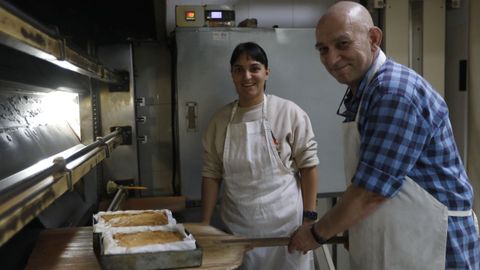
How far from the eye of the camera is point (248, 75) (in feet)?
6.06

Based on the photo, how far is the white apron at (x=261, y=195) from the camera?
72.4 inches

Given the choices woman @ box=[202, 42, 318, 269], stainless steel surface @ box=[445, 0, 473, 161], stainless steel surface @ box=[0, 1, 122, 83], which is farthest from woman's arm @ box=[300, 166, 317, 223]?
stainless steel surface @ box=[445, 0, 473, 161]

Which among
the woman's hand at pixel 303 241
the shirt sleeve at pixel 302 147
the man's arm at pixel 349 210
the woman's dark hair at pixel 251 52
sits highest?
the woman's dark hair at pixel 251 52

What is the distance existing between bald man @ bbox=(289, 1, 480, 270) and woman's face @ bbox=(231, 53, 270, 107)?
60 centimetres

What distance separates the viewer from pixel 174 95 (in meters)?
2.55

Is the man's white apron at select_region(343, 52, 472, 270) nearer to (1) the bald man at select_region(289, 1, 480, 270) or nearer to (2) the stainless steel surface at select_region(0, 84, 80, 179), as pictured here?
(1) the bald man at select_region(289, 1, 480, 270)

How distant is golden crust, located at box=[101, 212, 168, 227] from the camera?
4.50 feet

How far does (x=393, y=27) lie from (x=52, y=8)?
6.49ft

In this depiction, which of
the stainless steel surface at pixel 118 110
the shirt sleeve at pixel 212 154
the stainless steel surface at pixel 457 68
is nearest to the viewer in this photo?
the shirt sleeve at pixel 212 154

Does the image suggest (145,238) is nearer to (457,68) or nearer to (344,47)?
(344,47)

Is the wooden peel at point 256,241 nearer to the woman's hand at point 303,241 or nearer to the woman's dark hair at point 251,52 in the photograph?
the woman's hand at point 303,241

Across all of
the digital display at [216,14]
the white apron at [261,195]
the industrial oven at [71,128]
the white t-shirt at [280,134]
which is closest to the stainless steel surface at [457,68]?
the white t-shirt at [280,134]

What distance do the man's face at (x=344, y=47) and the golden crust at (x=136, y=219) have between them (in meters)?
0.77

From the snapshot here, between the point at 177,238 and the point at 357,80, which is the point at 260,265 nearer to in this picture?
the point at 177,238
